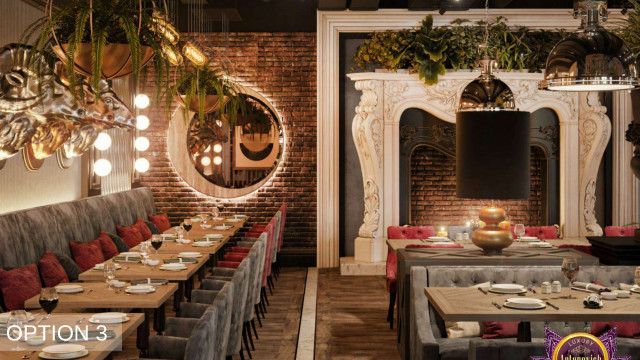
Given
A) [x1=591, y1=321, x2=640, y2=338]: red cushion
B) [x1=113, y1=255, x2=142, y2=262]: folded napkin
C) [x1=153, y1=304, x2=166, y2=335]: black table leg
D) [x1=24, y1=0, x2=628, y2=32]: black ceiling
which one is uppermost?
[x1=24, y1=0, x2=628, y2=32]: black ceiling

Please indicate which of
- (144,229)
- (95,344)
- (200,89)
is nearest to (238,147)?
(144,229)

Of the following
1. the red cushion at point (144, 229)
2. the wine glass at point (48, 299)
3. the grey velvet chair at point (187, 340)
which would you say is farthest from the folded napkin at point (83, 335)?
the red cushion at point (144, 229)

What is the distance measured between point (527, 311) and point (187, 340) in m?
1.83

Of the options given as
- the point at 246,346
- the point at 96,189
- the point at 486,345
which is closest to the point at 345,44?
the point at 96,189

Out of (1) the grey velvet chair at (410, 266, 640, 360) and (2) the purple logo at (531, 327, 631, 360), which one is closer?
(2) the purple logo at (531, 327, 631, 360)

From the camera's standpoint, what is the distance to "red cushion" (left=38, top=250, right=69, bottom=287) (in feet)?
19.7

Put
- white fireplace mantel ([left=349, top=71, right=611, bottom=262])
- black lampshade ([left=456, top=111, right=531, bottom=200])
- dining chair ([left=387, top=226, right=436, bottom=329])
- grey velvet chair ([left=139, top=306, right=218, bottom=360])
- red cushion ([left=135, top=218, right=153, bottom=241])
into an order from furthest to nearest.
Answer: white fireplace mantel ([left=349, top=71, right=611, bottom=262])
red cushion ([left=135, top=218, right=153, bottom=241])
dining chair ([left=387, top=226, right=436, bottom=329])
black lampshade ([left=456, top=111, right=531, bottom=200])
grey velvet chair ([left=139, top=306, right=218, bottom=360])

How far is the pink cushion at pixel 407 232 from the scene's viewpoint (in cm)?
725

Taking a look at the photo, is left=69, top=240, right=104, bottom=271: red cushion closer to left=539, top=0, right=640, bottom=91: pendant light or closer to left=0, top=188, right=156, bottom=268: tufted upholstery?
left=0, top=188, right=156, bottom=268: tufted upholstery

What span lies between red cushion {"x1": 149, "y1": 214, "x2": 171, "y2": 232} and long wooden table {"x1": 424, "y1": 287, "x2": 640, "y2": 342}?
6.36 metres

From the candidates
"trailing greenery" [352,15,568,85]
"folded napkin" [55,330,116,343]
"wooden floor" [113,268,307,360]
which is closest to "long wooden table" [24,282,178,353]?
"folded napkin" [55,330,116,343]

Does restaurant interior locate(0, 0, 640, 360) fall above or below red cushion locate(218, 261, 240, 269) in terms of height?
above

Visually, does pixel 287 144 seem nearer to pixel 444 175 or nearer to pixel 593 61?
pixel 444 175

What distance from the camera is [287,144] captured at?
35.0 ft
